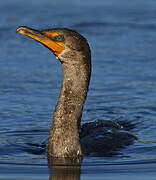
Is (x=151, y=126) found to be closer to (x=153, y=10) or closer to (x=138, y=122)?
(x=138, y=122)

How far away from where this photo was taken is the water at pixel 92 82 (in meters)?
8.30

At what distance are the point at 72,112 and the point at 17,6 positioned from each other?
11702 millimetres

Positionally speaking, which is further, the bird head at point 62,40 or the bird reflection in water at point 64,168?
the bird head at point 62,40

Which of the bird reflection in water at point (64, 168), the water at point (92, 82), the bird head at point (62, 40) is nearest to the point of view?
the bird reflection in water at point (64, 168)

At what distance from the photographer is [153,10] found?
1928 centimetres

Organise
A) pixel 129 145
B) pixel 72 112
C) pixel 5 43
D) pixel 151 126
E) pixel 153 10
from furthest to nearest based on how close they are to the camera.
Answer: pixel 153 10
pixel 5 43
pixel 151 126
pixel 129 145
pixel 72 112

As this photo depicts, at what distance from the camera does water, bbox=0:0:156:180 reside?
8297 mm

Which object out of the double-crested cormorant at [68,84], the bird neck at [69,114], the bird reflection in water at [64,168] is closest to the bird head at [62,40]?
the double-crested cormorant at [68,84]

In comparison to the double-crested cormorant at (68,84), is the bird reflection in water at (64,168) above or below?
below

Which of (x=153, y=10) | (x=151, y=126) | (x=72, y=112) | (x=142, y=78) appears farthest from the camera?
(x=153, y=10)

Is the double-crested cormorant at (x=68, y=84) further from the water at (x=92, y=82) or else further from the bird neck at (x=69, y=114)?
the water at (x=92, y=82)

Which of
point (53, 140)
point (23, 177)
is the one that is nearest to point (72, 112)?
point (53, 140)

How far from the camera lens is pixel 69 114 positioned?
833 centimetres

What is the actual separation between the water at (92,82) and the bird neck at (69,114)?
0.25m
